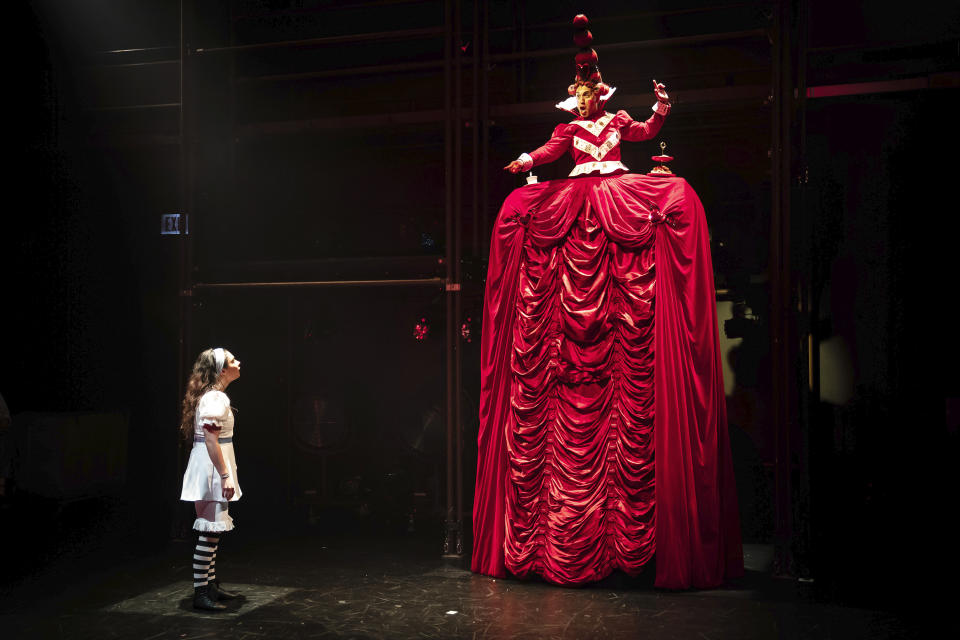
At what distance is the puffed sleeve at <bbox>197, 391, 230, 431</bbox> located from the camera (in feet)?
15.4

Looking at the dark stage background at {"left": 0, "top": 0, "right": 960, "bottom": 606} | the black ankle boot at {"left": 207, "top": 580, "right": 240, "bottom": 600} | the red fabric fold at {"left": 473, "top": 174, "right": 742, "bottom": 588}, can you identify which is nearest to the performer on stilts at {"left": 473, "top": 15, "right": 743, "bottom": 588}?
the red fabric fold at {"left": 473, "top": 174, "right": 742, "bottom": 588}

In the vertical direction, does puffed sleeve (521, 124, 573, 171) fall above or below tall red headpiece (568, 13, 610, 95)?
below

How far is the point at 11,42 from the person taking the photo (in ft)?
25.1

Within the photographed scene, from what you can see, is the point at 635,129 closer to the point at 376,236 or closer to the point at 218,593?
the point at 376,236

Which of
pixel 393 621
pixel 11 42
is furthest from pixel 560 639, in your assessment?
pixel 11 42

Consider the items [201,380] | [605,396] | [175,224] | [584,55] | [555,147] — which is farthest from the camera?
[175,224]

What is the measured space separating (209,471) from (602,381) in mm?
2479

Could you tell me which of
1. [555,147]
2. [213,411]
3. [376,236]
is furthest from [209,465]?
[376,236]

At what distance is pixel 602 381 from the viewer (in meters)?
5.51

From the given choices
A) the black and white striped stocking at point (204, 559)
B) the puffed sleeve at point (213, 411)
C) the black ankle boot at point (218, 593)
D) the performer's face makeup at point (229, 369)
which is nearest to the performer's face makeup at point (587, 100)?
the performer's face makeup at point (229, 369)

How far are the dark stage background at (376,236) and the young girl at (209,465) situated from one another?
1965 mm

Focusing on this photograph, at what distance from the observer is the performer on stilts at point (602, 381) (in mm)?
5328

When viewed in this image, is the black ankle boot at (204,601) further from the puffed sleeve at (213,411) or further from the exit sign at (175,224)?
the exit sign at (175,224)

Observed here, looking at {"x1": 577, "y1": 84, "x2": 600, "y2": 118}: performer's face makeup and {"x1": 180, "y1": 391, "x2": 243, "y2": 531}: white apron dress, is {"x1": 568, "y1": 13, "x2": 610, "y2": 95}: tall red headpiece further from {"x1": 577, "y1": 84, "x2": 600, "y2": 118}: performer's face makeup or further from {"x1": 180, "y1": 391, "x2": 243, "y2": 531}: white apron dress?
{"x1": 180, "y1": 391, "x2": 243, "y2": 531}: white apron dress
